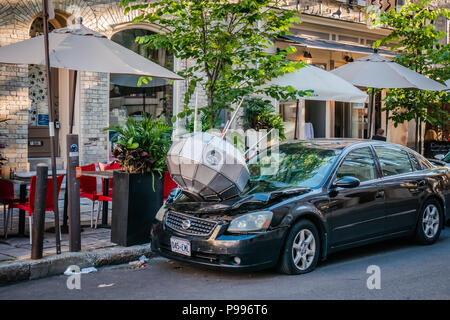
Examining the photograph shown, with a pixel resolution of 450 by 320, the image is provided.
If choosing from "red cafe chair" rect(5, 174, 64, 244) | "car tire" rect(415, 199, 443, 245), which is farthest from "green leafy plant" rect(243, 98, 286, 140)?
"red cafe chair" rect(5, 174, 64, 244)

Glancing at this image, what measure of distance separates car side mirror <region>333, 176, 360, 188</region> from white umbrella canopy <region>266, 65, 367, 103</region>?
396cm

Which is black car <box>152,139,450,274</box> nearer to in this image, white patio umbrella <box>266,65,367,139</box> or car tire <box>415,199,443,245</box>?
car tire <box>415,199,443,245</box>

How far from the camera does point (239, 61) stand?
32.4 ft

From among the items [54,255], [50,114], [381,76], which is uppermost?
[381,76]

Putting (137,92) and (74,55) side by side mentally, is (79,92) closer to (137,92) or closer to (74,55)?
(137,92)

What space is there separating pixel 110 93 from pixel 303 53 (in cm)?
736

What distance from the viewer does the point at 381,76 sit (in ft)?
40.0

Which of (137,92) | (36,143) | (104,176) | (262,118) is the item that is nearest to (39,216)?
(104,176)

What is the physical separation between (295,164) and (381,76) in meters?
5.50

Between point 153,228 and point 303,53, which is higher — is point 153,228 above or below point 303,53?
below

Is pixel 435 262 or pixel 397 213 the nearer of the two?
pixel 435 262

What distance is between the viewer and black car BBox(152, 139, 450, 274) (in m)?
6.39
